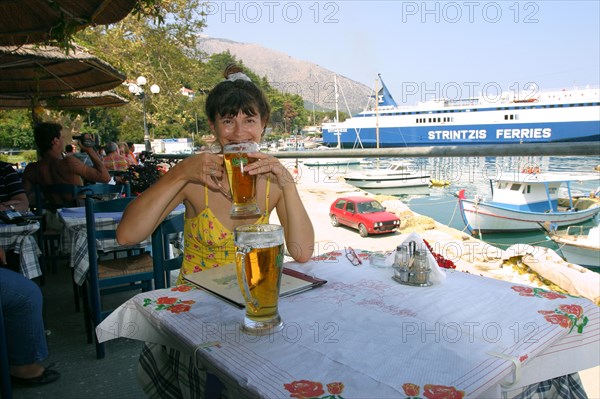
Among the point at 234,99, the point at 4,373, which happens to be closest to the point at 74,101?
the point at 4,373

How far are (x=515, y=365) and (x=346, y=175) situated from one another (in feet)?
89.9

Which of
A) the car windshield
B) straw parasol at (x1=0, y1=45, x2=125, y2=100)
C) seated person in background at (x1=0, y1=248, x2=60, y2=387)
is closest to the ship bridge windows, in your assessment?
the car windshield

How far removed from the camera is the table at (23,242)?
2.35 meters

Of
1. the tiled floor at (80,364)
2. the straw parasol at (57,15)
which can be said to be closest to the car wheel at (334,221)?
the tiled floor at (80,364)

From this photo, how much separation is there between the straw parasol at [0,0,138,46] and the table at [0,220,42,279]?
1371 millimetres

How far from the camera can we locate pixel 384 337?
2.58 ft

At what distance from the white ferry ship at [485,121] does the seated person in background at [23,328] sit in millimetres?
24485

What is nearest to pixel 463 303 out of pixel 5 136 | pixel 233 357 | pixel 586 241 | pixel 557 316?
pixel 557 316

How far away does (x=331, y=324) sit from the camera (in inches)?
33.5

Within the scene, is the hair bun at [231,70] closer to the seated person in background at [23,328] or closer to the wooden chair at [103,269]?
the wooden chair at [103,269]

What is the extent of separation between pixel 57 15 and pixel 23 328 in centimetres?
227

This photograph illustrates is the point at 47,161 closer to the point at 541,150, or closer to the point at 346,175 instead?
the point at 541,150

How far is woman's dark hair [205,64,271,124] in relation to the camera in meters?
1.62

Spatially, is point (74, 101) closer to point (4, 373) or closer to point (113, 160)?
point (113, 160)
